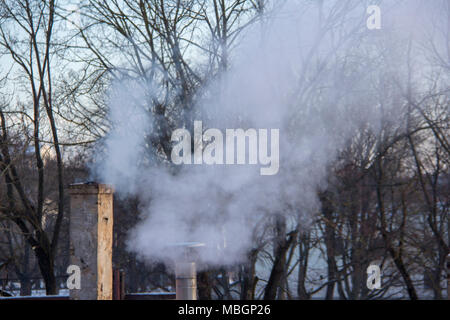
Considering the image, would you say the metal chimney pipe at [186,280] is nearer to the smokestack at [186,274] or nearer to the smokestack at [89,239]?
the smokestack at [186,274]

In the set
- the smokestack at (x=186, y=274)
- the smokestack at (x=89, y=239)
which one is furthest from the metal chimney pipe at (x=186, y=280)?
the smokestack at (x=89, y=239)

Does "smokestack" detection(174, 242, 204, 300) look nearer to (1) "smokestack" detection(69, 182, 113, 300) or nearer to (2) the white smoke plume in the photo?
(1) "smokestack" detection(69, 182, 113, 300)

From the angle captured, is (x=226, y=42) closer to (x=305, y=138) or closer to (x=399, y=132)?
(x=305, y=138)

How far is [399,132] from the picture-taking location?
15.8m

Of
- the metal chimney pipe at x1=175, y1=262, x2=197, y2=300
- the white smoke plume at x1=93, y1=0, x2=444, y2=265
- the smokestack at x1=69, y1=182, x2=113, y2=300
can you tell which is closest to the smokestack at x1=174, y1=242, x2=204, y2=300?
the metal chimney pipe at x1=175, y1=262, x2=197, y2=300

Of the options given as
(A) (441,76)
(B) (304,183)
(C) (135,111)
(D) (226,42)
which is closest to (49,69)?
(C) (135,111)

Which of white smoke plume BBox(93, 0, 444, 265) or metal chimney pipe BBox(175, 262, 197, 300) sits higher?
white smoke plume BBox(93, 0, 444, 265)

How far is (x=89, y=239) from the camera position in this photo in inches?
321

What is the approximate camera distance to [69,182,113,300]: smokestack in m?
8.09

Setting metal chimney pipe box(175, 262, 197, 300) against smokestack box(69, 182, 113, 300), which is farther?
smokestack box(69, 182, 113, 300)

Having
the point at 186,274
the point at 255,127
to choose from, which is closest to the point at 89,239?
the point at 186,274

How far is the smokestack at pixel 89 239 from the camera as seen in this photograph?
26.5 ft

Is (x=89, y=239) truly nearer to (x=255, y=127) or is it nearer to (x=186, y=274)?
(x=186, y=274)

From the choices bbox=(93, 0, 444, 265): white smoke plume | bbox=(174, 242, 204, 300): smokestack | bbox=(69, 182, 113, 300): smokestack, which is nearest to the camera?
bbox=(174, 242, 204, 300): smokestack
